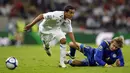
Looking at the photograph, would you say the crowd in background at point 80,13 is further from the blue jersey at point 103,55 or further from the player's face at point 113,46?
the player's face at point 113,46

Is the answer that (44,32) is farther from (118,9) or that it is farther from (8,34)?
(118,9)

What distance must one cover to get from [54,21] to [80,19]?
20.3 meters

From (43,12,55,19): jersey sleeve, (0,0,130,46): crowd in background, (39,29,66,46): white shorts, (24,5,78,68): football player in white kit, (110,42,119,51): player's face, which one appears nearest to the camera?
(110,42,119,51): player's face

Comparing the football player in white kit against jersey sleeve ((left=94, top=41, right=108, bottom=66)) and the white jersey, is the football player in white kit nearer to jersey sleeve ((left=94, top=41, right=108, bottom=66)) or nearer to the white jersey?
the white jersey

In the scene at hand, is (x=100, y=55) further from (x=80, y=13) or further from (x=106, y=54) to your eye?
(x=80, y=13)

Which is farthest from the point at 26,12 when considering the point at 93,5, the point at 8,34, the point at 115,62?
the point at 115,62

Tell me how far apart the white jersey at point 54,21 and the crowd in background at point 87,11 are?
58.0 ft

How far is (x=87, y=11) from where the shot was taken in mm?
35375

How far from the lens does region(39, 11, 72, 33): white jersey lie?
46.8 ft

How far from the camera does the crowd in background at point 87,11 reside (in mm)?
33469

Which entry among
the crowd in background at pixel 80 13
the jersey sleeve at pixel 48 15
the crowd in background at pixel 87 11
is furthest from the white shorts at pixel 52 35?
the crowd in background at pixel 87 11

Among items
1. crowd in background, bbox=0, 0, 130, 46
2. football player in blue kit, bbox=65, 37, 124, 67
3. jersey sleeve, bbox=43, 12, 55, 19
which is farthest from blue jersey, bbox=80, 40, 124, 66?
crowd in background, bbox=0, 0, 130, 46

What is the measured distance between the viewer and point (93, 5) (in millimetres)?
35656

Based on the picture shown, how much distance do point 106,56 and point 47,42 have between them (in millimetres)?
2853
